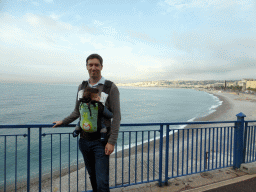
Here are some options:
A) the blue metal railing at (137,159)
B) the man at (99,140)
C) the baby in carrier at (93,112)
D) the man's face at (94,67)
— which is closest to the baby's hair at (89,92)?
the baby in carrier at (93,112)

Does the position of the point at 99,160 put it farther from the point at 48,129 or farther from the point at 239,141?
the point at 48,129

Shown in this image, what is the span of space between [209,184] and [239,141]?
4.48ft

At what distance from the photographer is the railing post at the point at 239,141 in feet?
12.5

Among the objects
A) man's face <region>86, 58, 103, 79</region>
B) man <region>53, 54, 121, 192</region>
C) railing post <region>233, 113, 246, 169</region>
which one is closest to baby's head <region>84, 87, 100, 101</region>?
man <region>53, 54, 121, 192</region>

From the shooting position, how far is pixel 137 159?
7875mm

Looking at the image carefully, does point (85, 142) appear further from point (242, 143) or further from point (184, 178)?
point (242, 143)

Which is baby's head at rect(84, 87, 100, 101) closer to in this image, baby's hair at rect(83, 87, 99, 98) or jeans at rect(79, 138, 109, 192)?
baby's hair at rect(83, 87, 99, 98)

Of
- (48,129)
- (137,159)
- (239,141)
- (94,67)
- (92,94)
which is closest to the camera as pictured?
(92,94)

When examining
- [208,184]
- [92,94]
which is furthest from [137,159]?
[92,94]

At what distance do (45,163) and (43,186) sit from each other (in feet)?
15.9

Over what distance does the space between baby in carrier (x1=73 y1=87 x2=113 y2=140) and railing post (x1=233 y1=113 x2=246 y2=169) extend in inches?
133

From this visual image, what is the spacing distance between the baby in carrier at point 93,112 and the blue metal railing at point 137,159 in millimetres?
835

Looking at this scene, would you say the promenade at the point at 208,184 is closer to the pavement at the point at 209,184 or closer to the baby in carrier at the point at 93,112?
the pavement at the point at 209,184

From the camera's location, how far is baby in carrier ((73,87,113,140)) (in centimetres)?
201
